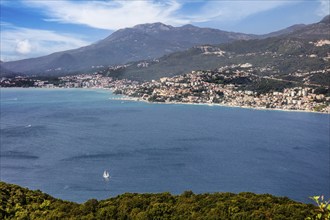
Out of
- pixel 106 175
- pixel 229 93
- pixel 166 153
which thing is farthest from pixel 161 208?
pixel 229 93

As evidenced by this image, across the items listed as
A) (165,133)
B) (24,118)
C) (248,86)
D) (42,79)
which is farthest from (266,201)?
(42,79)

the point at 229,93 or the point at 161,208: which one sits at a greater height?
the point at 229,93

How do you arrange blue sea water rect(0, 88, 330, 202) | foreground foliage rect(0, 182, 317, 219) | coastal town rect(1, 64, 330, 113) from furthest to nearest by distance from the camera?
coastal town rect(1, 64, 330, 113), blue sea water rect(0, 88, 330, 202), foreground foliage rect(0, 182, 317, 219)

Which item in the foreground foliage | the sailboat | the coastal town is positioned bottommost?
the sailboat

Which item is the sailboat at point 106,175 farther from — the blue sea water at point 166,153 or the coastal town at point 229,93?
the coastal town at point 229,93

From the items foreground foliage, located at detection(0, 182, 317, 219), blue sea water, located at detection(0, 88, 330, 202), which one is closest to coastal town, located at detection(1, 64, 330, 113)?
blue sea water, located at detection(0, 88, 330, 202)

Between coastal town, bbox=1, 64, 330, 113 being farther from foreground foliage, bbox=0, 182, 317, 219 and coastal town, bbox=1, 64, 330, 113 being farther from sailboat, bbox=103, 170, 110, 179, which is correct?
foreground foliage, bbox=0, 182, 317, 219

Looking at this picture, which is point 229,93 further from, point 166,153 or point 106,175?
point 106,175

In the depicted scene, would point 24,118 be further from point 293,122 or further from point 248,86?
point 248,86
